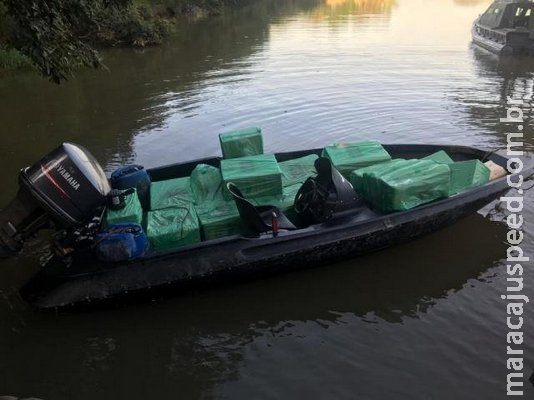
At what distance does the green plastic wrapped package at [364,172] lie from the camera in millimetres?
6163

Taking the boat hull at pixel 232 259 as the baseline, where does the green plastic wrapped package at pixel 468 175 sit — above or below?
above

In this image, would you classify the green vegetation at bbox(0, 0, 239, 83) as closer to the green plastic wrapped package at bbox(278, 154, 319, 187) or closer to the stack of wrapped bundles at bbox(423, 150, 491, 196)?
the green plastic wrapped package at bbox(278, 154, 319, 187)

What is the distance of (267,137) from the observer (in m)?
11.3

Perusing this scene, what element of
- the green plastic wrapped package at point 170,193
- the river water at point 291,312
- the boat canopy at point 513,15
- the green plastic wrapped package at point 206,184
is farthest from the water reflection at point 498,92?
the green plastic wrapped package at point 170,193

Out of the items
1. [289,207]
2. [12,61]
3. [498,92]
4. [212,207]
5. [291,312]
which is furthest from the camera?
[12,61]

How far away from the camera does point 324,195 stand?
19.3 ft

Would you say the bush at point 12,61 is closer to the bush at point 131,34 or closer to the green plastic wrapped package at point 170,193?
the bush at point 131,34

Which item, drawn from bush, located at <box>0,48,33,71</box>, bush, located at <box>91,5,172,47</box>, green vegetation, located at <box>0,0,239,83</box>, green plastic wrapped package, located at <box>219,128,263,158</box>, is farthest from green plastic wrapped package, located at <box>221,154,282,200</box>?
bush, located at <box>91,5,172,47</box>

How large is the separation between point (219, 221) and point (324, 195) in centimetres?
129

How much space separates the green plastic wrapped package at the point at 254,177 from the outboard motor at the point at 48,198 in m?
1.64

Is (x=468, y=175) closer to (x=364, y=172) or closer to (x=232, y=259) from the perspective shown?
(x=364, y=172)

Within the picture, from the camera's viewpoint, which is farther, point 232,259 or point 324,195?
point 324,195

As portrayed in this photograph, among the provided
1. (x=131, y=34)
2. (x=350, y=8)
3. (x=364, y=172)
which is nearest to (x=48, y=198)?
(x=364, y=172)

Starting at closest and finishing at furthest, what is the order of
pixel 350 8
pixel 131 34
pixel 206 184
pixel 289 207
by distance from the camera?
pixel 289 207 < pixel 206 184 < pixel 131 34 < pixel 350 8
